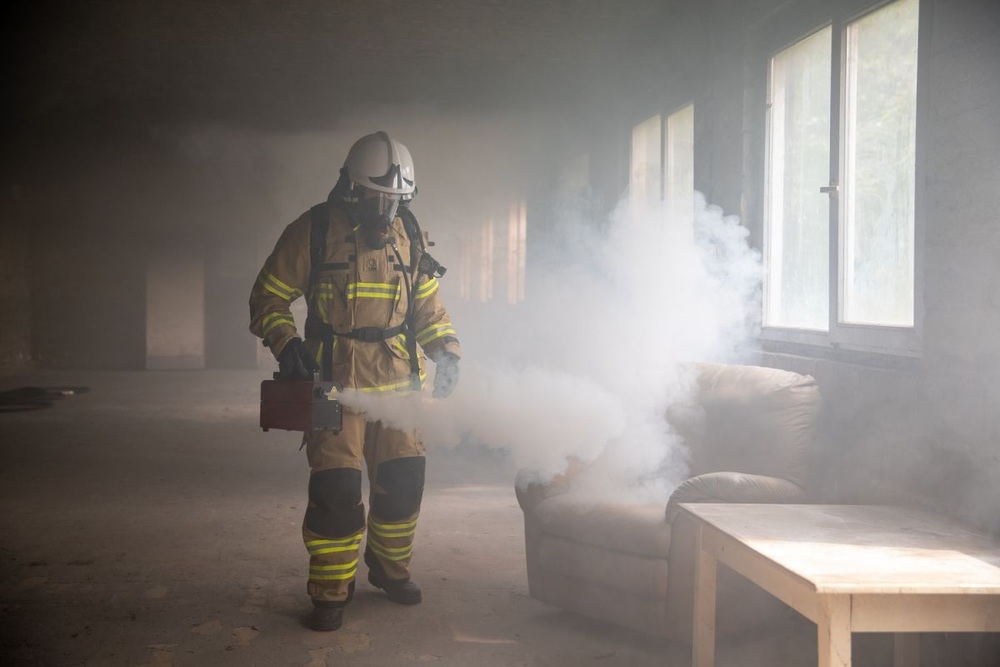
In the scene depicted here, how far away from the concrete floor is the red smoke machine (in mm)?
705

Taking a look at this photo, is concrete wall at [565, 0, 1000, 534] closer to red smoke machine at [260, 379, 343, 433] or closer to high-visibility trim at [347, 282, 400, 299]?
high-visibility trim at [347, 282, 400, 299]

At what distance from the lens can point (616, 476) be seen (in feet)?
11.2

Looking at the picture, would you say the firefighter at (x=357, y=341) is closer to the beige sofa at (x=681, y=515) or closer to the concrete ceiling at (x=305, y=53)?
the beige sofa at (x=681, y=515)

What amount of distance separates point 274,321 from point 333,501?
64cm

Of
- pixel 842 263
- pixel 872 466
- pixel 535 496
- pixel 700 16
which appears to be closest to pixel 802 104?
pixel 842 263

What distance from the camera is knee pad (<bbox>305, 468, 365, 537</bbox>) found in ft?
9.61

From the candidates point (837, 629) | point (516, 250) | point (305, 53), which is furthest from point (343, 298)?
point (516, 250)

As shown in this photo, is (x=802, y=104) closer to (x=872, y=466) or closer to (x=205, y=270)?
(x=872, y=466)

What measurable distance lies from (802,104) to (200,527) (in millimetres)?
3446

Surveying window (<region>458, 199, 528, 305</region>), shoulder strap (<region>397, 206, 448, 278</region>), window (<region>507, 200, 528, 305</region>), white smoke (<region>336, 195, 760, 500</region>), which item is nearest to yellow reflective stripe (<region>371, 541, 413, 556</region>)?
white smoke (<region>336, 195, 760, 500</region>)

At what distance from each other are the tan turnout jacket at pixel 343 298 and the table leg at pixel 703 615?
1.24 m

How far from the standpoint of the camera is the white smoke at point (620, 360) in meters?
3.03

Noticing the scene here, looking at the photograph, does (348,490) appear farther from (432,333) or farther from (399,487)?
(432,333)

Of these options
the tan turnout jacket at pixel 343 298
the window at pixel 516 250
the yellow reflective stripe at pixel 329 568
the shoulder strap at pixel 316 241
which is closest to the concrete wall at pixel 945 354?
the tan turnout jacket at pixel 343 298
